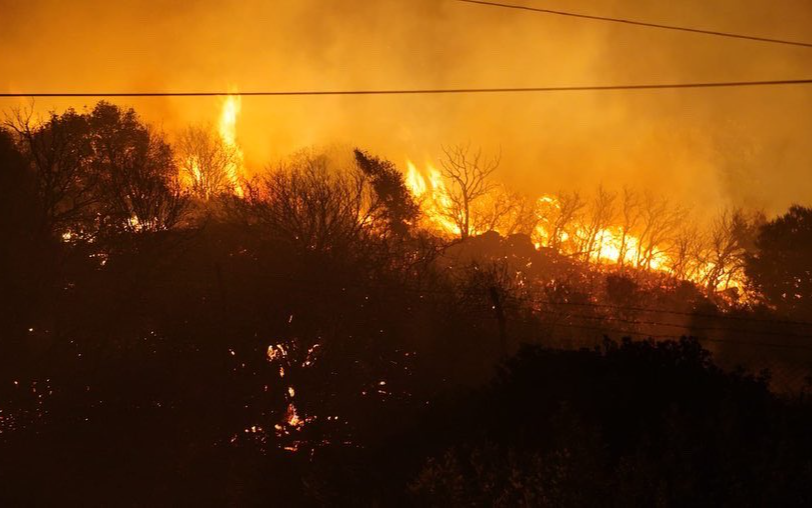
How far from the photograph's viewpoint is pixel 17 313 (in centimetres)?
2086

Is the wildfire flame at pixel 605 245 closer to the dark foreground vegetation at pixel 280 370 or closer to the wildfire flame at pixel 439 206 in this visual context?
the wildfire flame at pixel 439 206

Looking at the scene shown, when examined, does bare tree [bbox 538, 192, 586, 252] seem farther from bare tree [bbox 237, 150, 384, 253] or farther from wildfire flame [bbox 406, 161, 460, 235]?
bare tree [bbox 237, 150, 384, 253]

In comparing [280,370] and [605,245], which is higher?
[605,245]

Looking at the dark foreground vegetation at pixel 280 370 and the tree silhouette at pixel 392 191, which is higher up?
the tree silhouette at pixel 392 191

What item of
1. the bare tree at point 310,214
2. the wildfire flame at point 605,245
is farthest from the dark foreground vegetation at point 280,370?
the wildfire flame at point 605,245

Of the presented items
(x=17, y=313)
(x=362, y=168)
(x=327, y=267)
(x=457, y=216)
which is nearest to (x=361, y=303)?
(x=327, y=267)

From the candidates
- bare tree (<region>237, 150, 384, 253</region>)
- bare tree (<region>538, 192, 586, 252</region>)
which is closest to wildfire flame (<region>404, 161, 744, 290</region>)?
bare tree (<region>538, 192, 586, 252</region>)

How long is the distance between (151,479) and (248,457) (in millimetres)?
3108

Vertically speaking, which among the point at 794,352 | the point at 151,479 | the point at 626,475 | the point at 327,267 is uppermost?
the point at 327,267

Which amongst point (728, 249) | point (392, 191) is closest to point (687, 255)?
point (728, 249)

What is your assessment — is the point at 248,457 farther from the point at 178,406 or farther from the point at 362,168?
the point at 362,168

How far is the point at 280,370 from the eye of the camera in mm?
24359

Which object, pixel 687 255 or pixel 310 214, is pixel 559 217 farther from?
pixel 310 214

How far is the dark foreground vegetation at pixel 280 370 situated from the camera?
13.5m
